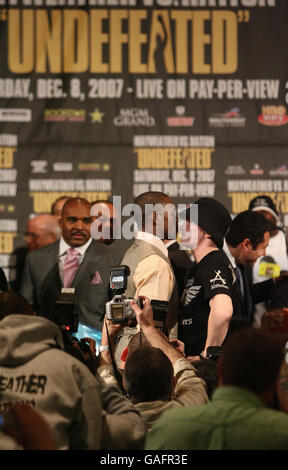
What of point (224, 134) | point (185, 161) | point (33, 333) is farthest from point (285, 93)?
point (33, 333)

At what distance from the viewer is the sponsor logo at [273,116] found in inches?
268

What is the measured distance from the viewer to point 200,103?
683 cm

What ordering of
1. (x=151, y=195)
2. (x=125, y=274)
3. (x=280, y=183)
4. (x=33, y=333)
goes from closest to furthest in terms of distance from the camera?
(x=33, y=333) → (x=125, y=274) → (x=151, y=195) → (x=280, y=183)

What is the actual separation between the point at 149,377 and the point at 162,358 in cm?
8

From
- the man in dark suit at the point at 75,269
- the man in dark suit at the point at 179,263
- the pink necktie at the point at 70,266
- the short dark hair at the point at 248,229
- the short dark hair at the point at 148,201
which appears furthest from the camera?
the pink necktie at the point at 70,266

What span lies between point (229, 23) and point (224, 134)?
3.44ft

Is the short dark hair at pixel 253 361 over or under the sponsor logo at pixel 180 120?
under

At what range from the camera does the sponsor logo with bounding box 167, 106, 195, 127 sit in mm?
6828

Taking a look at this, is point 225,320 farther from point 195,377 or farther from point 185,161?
point 185,161

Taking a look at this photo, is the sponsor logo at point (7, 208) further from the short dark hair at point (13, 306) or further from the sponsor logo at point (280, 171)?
the short dark hair at point (13, 306)

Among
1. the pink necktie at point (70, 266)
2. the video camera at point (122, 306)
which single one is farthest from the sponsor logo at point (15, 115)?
the video camera at point (122, 306)

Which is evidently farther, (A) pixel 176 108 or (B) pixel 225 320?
(A) pixel 176 108

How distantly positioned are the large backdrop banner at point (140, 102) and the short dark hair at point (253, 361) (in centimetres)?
478
